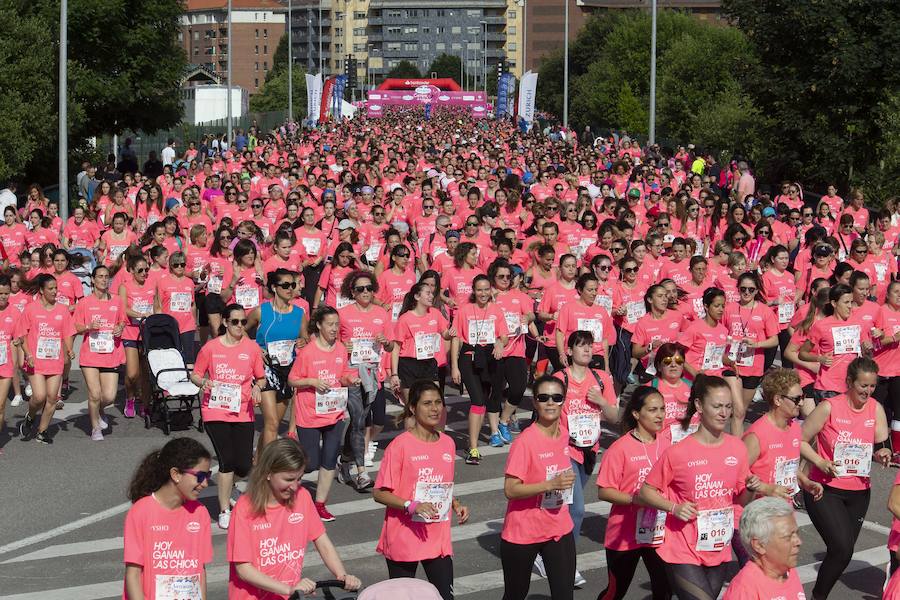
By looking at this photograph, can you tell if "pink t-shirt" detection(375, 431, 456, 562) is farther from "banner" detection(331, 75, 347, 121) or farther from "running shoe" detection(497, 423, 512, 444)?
"banner" detection(331, 75, 347, 121)

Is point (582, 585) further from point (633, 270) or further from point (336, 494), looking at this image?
point (633, 270)

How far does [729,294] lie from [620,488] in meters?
7.74

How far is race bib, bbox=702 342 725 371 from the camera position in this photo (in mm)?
12695

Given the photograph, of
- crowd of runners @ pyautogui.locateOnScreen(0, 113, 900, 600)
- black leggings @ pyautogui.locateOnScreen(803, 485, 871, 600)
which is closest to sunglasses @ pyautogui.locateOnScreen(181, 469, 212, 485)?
crowd of runners @ pyautogui.locateOnScreen(0, 113, 900, 600)

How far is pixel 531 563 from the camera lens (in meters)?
8.05

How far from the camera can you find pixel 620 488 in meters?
8.16

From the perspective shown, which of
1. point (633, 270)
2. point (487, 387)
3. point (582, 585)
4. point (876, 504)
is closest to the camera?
point (582, 585)

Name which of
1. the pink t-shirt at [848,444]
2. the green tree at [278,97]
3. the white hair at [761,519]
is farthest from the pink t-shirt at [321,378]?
the green tree at [278,97]

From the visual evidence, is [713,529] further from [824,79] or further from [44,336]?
[824,79]

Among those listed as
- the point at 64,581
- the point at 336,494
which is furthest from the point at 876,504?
the point at 64,581

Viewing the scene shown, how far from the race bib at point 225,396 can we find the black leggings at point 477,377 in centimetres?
297

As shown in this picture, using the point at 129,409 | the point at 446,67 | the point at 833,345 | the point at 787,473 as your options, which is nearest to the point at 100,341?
the point at 129,409

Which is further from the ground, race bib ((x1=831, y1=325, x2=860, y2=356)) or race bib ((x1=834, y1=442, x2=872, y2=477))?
race bib ((x1=831, y1=325, x2=860, y2=356))

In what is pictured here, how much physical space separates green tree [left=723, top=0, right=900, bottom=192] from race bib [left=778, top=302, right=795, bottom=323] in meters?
18.6
